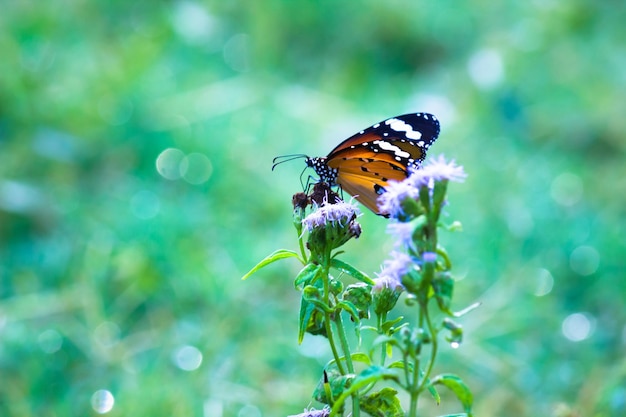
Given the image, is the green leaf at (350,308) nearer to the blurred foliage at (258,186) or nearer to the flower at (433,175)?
the flower at (433,175)

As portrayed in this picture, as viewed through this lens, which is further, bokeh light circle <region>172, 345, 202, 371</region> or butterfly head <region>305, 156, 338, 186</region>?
bokeh light circle <region>172, 345, 202, 371</region>

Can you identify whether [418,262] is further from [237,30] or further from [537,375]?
[237,30]

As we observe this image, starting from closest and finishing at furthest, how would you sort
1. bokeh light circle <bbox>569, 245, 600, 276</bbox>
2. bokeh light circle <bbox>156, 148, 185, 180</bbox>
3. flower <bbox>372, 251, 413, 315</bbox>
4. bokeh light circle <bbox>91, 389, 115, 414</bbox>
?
flower <bbox>372, 251, 413, 315</bbox>, bokeh light circle <bbox>91, 389, 115, 414</bbox>, bokeh light circle <bbox>569, 245, 600, 276</bbox>, bokeh light circle <bbox>156, 148, 185, 180</bbox>

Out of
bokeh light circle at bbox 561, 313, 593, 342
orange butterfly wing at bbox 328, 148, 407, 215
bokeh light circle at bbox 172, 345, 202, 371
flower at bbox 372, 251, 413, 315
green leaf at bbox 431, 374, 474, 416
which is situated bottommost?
green leaf at bbox 431, 374, 474, 416

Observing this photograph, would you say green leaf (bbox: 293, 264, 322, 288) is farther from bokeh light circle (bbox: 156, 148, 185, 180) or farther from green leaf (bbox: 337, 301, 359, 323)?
bokeh light circle (bbox: 156, 148, 185, 180)

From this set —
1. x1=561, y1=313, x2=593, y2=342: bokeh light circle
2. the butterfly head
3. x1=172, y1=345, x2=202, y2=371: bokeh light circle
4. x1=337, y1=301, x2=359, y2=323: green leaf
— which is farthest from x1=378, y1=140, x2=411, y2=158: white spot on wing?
x1=561, y1=313, x2=593, y2=342: bokeh light circle

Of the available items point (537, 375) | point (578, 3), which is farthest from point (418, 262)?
point (578, 3)

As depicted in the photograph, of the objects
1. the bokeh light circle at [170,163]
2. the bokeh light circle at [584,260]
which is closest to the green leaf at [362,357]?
the bokeh light circle at [584,260]
